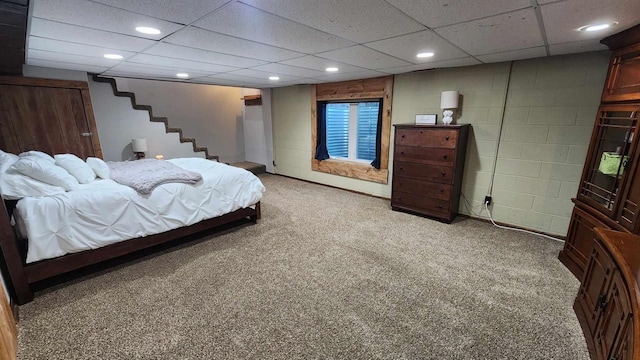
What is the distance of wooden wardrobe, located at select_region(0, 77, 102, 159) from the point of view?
11.3 ft

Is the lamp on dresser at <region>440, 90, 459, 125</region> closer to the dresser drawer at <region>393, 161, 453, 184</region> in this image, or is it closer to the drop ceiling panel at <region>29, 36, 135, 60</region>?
the dresser drawer at <region>393, 161, 453, 184</region>

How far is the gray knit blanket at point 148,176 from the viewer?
257 centimetres

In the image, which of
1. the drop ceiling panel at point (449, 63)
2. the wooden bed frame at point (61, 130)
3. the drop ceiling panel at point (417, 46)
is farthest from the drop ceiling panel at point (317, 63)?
the wooden bed frame at point (61, 130)

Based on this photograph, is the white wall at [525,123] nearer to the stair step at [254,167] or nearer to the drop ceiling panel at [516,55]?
the drop ceiling panel at [516,55]

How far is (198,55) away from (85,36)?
88cm

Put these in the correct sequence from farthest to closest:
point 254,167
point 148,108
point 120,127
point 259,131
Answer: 1. point 259,131
2. point 254,167
3. point 148,108
4. point 120,127

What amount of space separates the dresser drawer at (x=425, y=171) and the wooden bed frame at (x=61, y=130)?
203 centimetres

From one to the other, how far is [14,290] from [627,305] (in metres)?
3.69

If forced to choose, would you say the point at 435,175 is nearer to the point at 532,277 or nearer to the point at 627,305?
the point at 532,277

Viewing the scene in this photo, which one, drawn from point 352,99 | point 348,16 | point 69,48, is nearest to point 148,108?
point 69,48

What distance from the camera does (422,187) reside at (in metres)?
3.61

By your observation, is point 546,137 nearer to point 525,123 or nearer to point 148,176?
point 525,123

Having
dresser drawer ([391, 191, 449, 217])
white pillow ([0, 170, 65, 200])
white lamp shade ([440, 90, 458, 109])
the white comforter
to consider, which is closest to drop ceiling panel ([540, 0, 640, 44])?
white lamp shade ([440, 90, 458, 109])

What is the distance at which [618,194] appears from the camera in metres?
1.98
